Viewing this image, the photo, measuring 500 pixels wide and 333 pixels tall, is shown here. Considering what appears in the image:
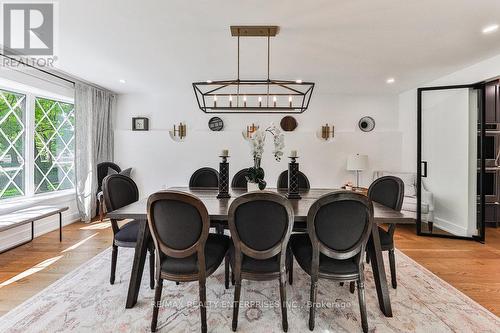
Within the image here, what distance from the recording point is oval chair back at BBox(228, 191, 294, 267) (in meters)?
1.60

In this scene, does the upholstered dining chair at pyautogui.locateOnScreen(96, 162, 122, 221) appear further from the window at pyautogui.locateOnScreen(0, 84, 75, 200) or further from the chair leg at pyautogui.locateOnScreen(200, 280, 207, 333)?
the chair leg at pyautogui.locateOnScreen(200, 280, 207, 333)

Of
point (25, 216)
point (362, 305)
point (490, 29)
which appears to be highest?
point (490, 29)

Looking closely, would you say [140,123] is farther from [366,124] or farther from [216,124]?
[366,124]

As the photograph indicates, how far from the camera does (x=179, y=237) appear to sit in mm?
1671

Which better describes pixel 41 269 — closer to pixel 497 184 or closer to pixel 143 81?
pixel 143 81

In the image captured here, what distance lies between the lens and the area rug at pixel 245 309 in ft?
5.79

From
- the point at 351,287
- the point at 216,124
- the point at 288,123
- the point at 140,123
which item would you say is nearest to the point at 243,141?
the point at 216,124

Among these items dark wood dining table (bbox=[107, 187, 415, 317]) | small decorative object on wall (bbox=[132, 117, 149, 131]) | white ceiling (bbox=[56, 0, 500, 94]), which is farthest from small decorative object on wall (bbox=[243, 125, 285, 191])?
small decorative object on wall (bbox=[132, 117, 149, 131])

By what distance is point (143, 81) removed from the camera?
4148 mm

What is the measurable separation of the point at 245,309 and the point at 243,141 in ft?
11.0

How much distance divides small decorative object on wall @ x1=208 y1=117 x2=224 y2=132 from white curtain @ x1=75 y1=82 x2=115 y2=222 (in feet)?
6.54

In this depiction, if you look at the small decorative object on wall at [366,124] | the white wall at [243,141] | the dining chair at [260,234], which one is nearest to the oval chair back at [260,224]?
the dining chair at [260,234]

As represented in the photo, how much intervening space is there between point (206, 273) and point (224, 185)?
3.17 feet

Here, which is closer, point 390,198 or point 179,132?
point 390,198
